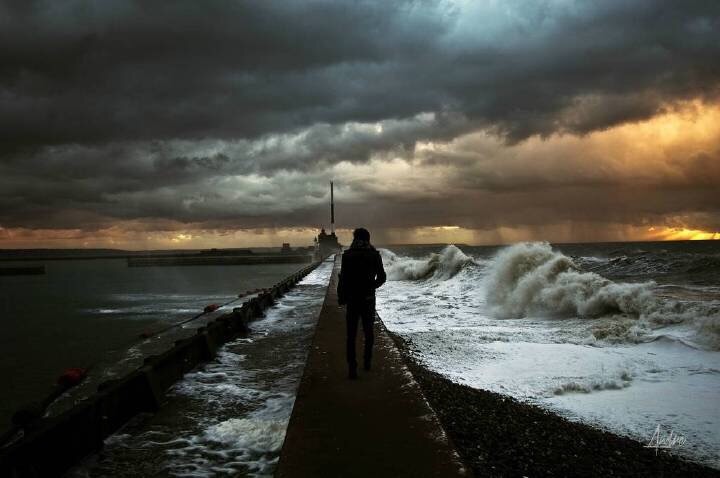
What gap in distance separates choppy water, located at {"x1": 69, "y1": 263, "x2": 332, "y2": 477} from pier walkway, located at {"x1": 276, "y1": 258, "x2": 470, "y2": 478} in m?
0.44

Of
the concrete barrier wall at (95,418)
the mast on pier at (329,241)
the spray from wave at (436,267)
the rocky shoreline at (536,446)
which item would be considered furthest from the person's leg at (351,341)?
the mast on pier at (329,241)

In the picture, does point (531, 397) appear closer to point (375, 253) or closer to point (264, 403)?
point (375, 253)

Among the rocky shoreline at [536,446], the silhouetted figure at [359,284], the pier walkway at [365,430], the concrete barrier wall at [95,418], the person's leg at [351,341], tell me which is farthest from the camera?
the silhouetted figure at [359,284]

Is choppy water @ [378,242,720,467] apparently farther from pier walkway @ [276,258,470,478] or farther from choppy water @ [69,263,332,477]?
choppy water @ [69,263,332,477]

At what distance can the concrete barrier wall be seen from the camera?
3.57 metres

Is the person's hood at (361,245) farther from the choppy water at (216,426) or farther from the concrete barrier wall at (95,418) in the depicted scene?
the concrete barrier wall at (95,418)

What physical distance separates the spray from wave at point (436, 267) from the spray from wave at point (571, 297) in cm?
885

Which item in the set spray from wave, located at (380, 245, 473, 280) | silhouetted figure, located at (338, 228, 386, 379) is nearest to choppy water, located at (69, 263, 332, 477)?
silhouetted figure, located at (338, 228, 386, 379)

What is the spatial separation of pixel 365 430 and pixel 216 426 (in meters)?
1.84

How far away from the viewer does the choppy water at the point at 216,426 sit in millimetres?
3941

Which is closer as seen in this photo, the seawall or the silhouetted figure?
the silhouetted figure

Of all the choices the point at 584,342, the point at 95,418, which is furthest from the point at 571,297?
the point at 95,418

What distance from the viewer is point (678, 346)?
9125mm

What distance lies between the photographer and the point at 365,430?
12.7ft
